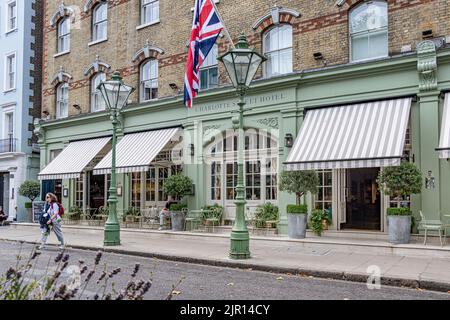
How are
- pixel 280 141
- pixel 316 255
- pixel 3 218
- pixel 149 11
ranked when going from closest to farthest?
pixel 316 255, pixel 280 141, pixel 149 11, pixel 3 218

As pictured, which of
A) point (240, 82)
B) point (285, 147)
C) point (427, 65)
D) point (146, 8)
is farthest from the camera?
point (146, 8)

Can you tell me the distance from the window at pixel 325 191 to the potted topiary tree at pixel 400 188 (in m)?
2.52

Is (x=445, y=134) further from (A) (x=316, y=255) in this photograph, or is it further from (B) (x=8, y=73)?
(B) (x=8, y=73)

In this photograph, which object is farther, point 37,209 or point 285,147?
point 37,209

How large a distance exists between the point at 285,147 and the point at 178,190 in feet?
13.4

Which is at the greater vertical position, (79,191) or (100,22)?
(100,22)

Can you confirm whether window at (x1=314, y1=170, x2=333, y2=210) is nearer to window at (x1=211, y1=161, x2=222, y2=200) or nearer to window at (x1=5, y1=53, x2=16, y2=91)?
window at (x1=211, y1=161, x2=222, y2=200)

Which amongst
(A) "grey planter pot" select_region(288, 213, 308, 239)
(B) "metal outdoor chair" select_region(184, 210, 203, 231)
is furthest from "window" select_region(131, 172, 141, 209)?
(A) "grey planter pot" select_region(288, 213, 308, 239)

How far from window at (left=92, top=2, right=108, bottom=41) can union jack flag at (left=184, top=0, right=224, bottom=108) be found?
22.9ft

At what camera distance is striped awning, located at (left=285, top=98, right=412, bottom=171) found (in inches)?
477

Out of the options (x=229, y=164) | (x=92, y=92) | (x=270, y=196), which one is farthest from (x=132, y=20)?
(x=270, y=196)

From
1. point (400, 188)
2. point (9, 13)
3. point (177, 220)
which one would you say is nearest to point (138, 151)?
point (177, 220)

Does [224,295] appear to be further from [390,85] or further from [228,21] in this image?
[228,21]

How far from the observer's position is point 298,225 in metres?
13.5
